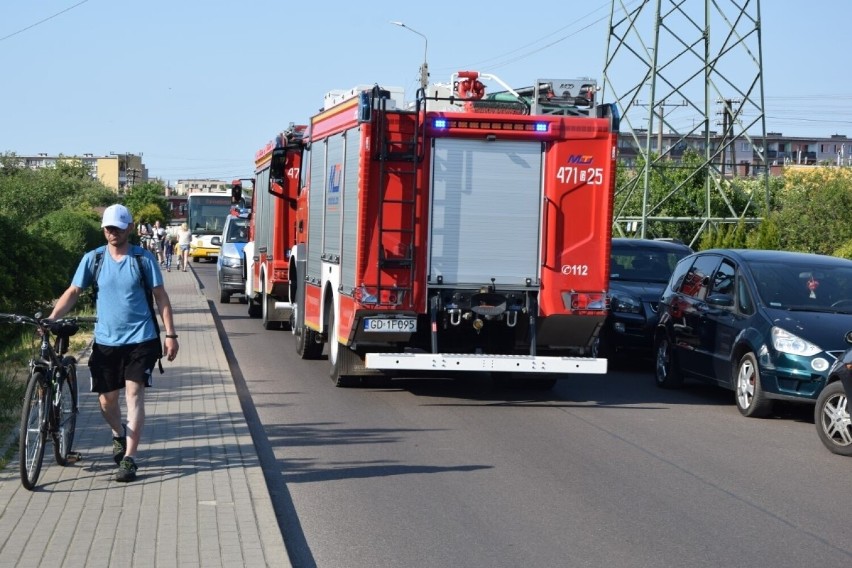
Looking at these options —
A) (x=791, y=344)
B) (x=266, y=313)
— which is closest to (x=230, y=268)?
(x=266, y=313)

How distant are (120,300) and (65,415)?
0.95 metres

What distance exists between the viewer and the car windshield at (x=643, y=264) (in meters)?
18.6

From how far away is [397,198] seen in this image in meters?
12.8

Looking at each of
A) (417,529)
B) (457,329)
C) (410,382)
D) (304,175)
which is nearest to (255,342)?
(304,175)

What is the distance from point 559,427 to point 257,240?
1353 cm

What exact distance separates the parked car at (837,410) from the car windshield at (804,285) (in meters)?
2.09

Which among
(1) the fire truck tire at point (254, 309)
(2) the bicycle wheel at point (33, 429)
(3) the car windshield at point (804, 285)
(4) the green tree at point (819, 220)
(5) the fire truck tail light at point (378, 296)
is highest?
(4) the green tree at point (819, 220)

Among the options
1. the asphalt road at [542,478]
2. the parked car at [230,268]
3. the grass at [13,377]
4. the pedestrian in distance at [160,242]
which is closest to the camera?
the asphalt road at [542,478]

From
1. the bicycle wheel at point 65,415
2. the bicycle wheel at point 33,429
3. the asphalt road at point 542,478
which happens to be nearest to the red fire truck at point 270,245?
the asphalt road at point 542,478

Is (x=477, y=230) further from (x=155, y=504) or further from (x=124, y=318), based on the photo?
(x=155, y=504)

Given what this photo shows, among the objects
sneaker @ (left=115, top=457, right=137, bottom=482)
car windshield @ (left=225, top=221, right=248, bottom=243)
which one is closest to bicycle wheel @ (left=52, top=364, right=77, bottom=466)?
sneaker @ (left=115, top=457, right=137, bottom=482)

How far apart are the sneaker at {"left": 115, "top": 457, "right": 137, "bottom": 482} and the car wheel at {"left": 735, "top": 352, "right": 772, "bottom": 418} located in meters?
6.69

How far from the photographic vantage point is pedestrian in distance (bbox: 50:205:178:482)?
8227mm

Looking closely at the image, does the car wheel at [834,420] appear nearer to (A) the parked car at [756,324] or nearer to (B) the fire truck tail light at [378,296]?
(A) the parked car at [756,324]
